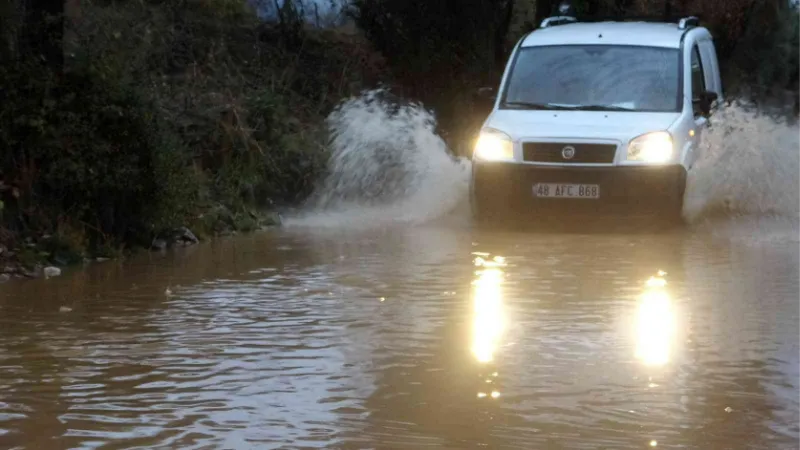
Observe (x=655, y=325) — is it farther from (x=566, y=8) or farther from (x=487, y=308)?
(x=566, y=8)

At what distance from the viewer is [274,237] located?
1568 centimetres

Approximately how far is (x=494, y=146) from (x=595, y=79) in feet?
5.17

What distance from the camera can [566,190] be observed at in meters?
15.6

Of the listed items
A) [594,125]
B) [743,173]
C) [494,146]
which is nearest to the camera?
[594,125]

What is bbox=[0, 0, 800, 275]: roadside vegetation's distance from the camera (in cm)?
1314

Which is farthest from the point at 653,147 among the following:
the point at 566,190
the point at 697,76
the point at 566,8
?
the point at 566,8

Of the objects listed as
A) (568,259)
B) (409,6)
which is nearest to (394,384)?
(568,259)

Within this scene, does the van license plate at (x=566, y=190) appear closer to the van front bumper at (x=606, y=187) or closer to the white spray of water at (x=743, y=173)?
the van front bumper at (x=606, y=187)

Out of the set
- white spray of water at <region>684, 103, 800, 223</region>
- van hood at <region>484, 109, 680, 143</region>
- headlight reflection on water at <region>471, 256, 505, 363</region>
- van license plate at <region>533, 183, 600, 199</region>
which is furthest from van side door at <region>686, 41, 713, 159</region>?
headlight reflection on water at <region>471, 256, 505, 363</region>

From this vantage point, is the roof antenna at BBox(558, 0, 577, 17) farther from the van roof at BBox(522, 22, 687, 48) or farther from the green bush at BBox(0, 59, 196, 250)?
the green bush at BBox(0, 59, 196, 250)

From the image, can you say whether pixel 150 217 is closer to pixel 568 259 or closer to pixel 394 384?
pixel 568 259

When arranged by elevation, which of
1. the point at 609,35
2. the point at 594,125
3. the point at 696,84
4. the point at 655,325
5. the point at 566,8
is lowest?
the point at 655,325

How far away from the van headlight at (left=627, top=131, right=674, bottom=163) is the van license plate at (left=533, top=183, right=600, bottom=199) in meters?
0.51

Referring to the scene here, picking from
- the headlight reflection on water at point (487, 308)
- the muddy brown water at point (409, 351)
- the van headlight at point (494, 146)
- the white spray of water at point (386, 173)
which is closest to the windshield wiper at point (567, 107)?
the van headlight at point (494, 146)
